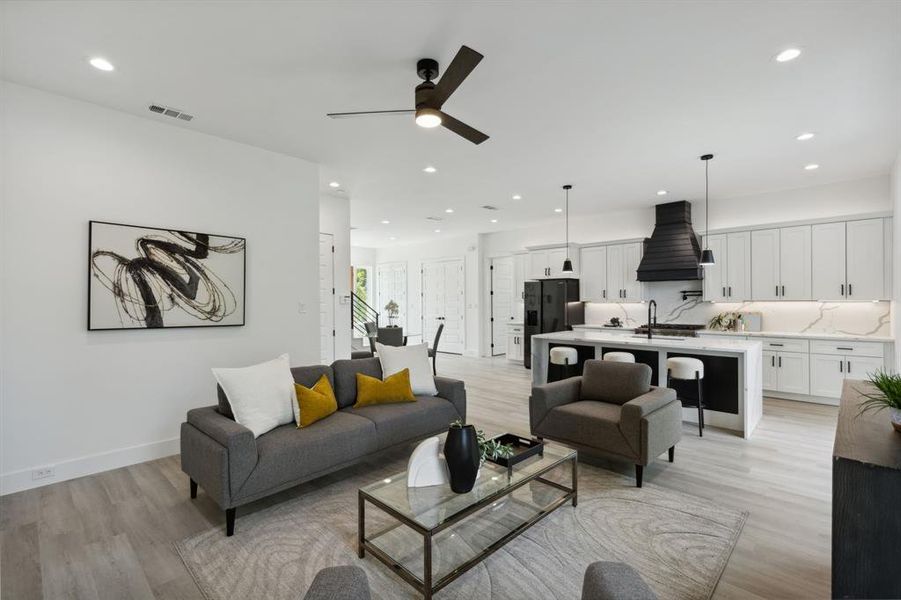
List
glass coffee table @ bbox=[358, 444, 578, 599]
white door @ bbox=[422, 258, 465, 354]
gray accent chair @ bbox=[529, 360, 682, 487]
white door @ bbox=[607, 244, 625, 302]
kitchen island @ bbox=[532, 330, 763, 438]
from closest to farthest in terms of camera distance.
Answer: glass coffee table @ bbox=[358, 444, 578, 599] → gray accent chair @ bbox=[529, 360, 682, 487] → kitchen island @ bbox=[532, 330, 763, 438] → white door @ bbox=[607, 244, 625, 302] → white door @ bbox=[422, 258, 465, 354]

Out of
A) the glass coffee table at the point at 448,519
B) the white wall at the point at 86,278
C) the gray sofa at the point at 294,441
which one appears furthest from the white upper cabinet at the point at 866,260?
the white wall at the point at 86,278

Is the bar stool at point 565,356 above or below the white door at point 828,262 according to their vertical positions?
below

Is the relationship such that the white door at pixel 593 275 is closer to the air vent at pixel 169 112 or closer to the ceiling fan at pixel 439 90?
the ceiling fan at pixel 439 90

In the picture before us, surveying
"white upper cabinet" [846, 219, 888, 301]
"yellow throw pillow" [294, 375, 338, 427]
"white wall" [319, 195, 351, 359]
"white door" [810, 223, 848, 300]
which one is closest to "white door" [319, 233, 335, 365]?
"white wall" [319, 195, 351, 359]

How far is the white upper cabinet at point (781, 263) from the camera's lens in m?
5.63

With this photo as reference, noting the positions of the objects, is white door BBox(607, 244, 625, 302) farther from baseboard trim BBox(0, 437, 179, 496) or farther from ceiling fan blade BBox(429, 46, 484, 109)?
baseboard trim BBox(0, 437, 179, 496)

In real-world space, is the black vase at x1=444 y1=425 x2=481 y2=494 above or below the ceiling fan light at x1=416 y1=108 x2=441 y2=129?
below

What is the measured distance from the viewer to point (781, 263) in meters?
5.79

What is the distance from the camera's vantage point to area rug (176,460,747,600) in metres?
1.99

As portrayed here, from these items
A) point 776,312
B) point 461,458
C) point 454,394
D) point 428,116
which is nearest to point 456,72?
point 428,116

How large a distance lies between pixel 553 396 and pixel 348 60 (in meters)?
2.95

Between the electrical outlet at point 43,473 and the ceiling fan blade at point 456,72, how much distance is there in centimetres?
386

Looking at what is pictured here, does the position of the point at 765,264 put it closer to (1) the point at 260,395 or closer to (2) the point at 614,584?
(2) the point at 614,584

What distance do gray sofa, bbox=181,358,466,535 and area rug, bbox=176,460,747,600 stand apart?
206mm
